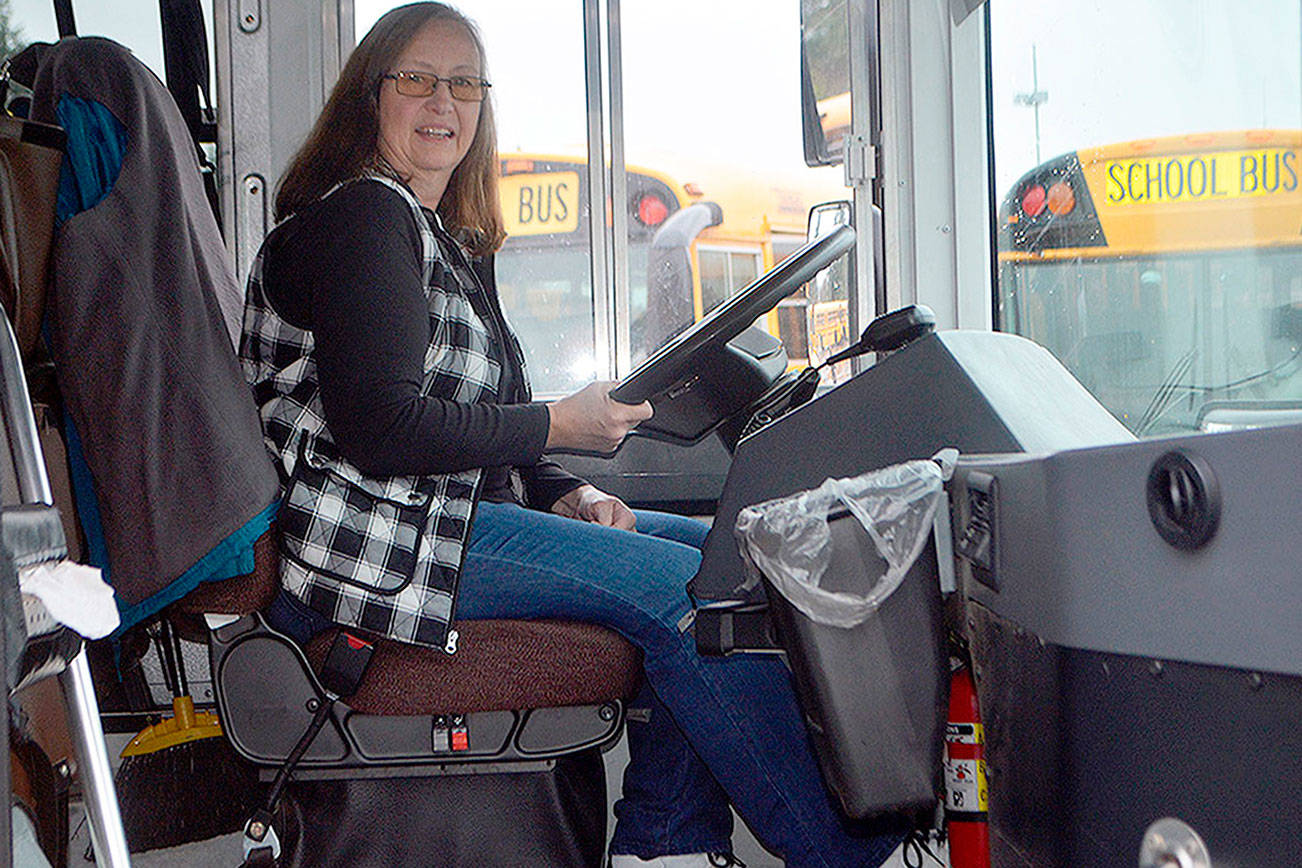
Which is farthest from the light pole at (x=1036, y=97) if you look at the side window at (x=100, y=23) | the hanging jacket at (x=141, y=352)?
the side window at (x=100, y=23)

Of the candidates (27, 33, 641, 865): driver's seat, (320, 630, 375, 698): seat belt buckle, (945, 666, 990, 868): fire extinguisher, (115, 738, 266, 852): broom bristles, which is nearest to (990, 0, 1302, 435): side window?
(945, 666, 990, 868): fire extinguisher

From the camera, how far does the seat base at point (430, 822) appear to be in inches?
52.2

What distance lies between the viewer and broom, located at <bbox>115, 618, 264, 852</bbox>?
5.13 feet

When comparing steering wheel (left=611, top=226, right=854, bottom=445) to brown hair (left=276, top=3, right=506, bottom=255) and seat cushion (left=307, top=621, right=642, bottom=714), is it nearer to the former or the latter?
seat cushion (left=307, top=621, right=642, bottom=714)

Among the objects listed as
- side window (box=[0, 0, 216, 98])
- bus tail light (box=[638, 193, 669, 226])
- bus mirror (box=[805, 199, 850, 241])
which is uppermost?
side window (box=[0, 0, 216, 98])

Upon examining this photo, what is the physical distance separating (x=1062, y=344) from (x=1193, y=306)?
1.12 ft

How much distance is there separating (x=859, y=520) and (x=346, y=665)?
624 mm

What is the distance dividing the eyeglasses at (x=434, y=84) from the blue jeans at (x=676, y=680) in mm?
577

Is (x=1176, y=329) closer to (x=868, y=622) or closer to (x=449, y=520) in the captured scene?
(x=868, y=622)

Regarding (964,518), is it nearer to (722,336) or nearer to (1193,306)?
(722,336)

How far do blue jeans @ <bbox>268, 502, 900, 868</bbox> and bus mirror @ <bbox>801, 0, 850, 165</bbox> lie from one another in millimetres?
1127

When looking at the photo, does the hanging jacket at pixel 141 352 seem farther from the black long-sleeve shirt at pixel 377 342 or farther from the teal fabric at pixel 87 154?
the black long-sleeve shirt at pixel 377 342

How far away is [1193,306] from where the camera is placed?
1.32 metres

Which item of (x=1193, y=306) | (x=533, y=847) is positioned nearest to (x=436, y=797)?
(x=533, y=847)
